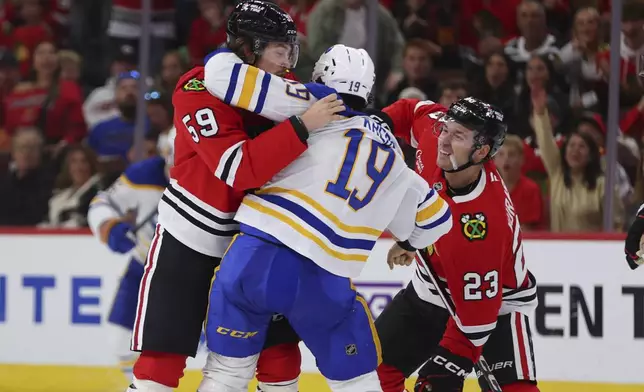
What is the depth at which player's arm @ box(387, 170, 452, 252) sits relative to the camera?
2908 millimetres

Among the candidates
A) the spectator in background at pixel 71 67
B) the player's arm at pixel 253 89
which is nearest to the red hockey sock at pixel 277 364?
the player's arm at pixel 253 89

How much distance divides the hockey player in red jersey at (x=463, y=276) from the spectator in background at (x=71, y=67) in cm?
270

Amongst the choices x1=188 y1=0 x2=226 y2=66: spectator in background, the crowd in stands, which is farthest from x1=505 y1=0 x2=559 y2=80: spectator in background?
x1=188 y1=0 x2=226 y2=66: spectator in background

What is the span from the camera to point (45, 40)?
5.97 meters

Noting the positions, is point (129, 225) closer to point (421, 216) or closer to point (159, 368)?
point (159, 368)

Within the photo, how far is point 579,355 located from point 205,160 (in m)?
2.47

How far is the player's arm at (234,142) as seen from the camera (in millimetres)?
2713

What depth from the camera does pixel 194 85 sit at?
2.89 metres

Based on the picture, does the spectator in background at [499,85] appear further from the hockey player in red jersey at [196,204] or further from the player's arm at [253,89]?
the player's arm at [253,89]

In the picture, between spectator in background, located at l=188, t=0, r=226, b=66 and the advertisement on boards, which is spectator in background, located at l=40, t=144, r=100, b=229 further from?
spectator in background, located at l=188, t=0, r=226, b=66

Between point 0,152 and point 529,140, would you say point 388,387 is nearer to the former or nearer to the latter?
point 529,140

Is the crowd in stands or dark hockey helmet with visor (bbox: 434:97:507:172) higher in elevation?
dark hockey helmet with visor (bbox: 434:97:507:172)

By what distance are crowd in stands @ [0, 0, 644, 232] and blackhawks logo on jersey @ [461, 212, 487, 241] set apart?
1.66m

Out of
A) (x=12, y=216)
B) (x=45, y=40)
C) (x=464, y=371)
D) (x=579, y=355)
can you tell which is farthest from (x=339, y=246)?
(x=45, y=40)
